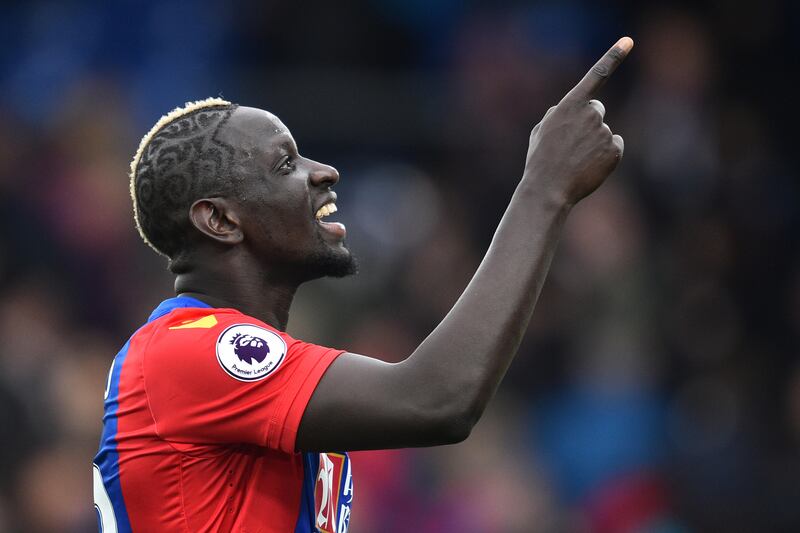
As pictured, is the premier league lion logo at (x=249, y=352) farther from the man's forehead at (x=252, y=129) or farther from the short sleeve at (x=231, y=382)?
the man's forehead at (x=252, y=129)

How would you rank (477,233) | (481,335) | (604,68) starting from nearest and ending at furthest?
(481,335) → (604,68) → (477,233)

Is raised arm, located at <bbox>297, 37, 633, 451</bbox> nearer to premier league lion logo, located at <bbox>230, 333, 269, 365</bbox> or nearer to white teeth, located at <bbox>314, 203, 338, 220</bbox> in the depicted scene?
premier league lion logo, located at <bbox>230, 333, 269, 365</bbox>

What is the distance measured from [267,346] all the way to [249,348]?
43mm

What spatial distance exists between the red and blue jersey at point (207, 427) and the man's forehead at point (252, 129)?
1.54 feet

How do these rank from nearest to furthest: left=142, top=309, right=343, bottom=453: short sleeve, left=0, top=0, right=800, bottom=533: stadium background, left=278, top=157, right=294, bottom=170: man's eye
A: 1. left=142, top=309, right=343, bottom=453: short sleeve
2. left=278, top=157, right=294, bottom=170: man's eye
3. left=0, top=0, right=800, bottom=533: stadium background

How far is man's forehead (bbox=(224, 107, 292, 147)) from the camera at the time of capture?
3270 millimetres

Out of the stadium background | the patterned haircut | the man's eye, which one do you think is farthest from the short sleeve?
the stadium background

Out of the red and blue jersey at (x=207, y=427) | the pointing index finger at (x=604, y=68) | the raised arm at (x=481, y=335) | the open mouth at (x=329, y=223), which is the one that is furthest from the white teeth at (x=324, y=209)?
the pointing index finger at (x=604, y=68)

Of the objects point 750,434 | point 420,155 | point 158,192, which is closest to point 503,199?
point 420,155

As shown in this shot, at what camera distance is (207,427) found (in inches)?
114

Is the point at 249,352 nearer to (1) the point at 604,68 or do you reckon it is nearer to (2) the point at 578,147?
(2) the point at 578,147

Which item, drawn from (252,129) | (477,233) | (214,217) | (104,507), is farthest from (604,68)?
(477,233)

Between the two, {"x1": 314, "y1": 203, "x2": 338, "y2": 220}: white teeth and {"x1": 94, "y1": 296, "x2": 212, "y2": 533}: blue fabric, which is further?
{"x1": 314, "y1": 203, "x2": 338, "y2": 220}: white teeth

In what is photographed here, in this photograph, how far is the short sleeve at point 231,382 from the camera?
9.28 feet
